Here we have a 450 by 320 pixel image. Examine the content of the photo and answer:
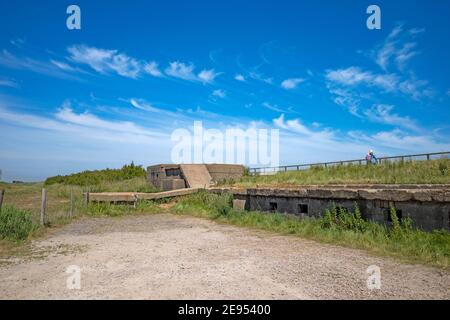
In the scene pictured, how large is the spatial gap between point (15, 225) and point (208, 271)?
21.8 ft

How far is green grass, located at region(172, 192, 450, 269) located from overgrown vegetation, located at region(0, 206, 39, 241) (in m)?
6.66

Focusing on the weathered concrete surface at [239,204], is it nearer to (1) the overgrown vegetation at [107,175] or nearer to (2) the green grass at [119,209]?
(2) the green grass at [119,209]

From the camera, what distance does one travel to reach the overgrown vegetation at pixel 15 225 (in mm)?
9305

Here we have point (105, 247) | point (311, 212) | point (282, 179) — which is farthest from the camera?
point (282, 179)

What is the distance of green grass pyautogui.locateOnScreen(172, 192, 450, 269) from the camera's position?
716 cm

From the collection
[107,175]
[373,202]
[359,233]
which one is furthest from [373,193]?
[107,175]

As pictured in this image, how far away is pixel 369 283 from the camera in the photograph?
5.47m

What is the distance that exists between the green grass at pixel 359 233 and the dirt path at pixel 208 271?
0.57 m

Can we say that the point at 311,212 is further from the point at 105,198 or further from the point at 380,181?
the point at 105,198

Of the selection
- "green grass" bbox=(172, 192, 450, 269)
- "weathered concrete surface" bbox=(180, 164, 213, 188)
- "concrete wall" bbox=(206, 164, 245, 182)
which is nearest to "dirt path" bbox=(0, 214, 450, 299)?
"green grass" bbox=(172, 192, 450, 269)
